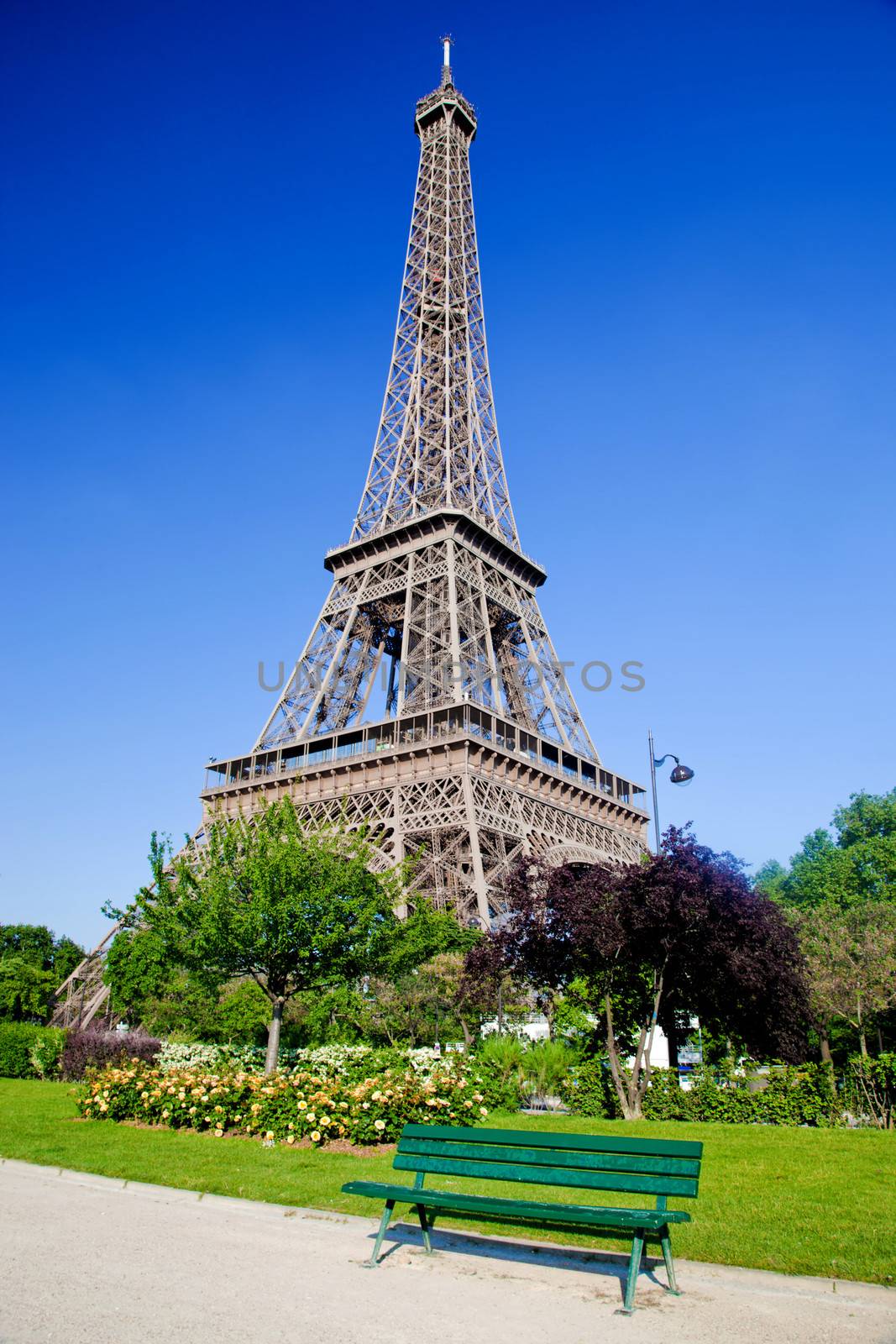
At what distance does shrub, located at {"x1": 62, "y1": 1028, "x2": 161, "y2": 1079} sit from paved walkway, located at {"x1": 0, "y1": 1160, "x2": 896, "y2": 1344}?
41.5 feet

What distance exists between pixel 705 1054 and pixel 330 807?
78.1 feet

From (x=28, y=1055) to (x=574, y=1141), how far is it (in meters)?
27.0

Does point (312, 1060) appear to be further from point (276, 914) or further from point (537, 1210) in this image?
point (537, 1210)

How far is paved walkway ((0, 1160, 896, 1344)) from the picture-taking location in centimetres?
557

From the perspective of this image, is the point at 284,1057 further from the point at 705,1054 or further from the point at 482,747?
the point at 482,747

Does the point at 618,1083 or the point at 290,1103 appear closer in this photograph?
the point at 290,1103

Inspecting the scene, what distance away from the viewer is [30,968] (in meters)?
51.3

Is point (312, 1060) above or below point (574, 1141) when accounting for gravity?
above

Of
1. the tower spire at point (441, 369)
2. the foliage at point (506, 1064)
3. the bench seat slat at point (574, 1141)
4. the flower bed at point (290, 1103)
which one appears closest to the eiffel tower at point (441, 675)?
the tower spire at point (441, 369)

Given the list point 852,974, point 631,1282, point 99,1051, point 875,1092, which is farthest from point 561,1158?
point 852,974

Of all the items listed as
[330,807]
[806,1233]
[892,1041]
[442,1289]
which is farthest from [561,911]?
[330,807]

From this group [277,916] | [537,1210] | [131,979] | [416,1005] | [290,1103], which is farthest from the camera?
[131,979]

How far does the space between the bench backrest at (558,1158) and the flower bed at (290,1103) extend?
4431 mm

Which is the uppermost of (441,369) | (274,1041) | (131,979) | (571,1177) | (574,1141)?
(441,369)
